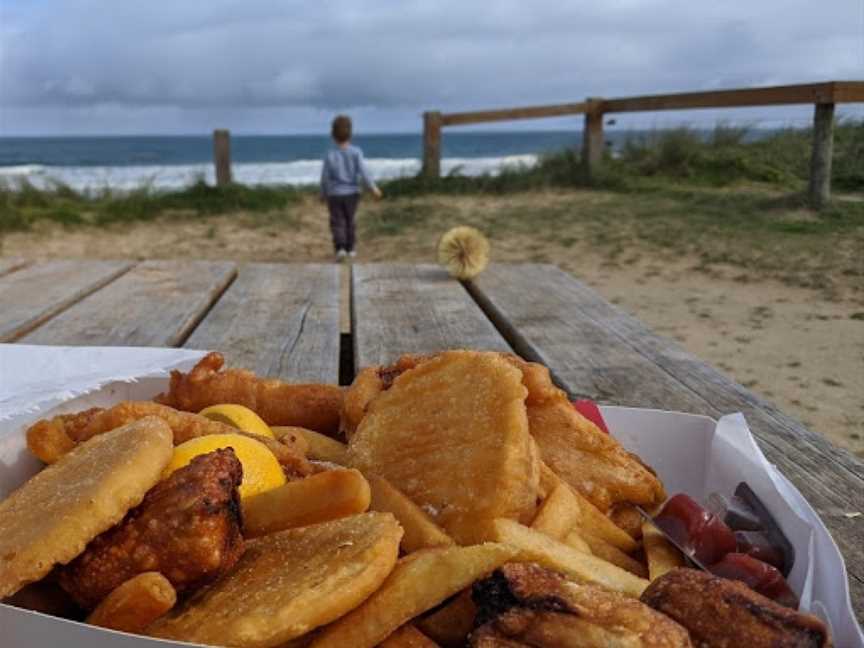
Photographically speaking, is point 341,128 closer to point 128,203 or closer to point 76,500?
point 128,203

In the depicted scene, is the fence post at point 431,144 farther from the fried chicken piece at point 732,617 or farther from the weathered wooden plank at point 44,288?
the fried chicken piece at point 732,617

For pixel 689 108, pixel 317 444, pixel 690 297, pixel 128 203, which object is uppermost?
pixel 689 108

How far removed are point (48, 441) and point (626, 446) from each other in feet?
3.08

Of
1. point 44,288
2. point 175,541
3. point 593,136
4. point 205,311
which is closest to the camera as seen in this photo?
point 175,541

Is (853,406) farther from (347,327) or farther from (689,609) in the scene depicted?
(689,609)

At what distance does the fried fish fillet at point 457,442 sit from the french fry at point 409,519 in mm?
23

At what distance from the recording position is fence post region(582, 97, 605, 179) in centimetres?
1395

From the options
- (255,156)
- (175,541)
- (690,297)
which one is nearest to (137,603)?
(175,541)

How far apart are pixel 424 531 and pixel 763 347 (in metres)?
5.39

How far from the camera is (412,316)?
2.74m

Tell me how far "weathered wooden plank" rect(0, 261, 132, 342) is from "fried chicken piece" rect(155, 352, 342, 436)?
3.61 feet

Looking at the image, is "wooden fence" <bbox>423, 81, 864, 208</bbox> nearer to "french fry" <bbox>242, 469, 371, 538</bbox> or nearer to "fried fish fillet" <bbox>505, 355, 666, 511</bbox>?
"fried fish fillet" <bbox>505, 355, 666, 511</bbox>

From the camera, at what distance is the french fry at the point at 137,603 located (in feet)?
2.80

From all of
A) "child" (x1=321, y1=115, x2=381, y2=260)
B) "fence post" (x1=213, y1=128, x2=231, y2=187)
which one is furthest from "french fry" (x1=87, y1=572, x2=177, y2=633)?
"fence post" (x1=213, y1=128, x2=231, y2=187)
